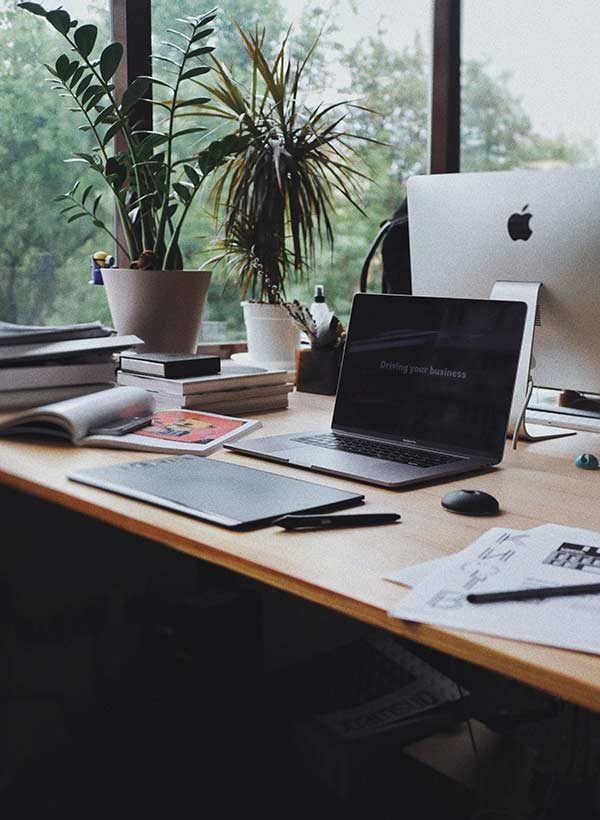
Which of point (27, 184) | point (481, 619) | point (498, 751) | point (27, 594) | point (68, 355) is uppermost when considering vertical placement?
point (27, 184)

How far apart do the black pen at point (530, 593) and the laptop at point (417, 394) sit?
443mm

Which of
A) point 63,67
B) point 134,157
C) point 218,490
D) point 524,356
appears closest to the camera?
point 218,490

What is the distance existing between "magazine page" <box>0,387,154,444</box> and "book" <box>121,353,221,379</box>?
0.15 metres

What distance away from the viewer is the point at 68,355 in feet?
5.40

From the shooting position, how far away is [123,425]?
4.99 feet

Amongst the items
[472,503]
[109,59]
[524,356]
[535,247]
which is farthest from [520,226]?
[109,59]

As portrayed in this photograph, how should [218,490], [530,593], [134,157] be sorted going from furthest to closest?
[134,157], [218,490], [530,593]

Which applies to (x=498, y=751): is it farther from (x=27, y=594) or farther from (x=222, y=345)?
(x=222, y=345)

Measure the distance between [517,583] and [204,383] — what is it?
0.99m

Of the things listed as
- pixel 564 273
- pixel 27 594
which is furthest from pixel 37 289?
pixel 564 273

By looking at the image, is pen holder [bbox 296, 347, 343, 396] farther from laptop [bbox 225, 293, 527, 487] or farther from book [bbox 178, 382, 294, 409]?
laptop [bbox 225, 293, 527, 487]

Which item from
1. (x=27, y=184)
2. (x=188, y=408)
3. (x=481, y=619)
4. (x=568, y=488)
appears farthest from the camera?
(x=27, y=184)

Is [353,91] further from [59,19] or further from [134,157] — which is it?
[59,19]

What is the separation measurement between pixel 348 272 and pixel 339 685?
5.44 feet
